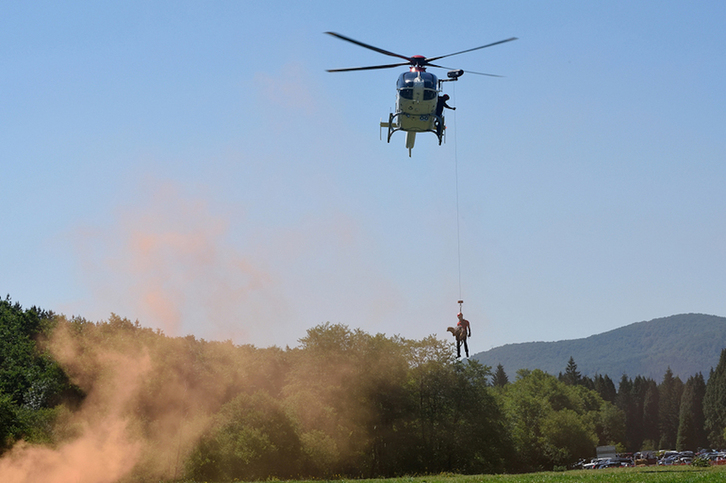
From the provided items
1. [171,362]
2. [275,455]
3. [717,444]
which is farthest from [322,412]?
[717,444]

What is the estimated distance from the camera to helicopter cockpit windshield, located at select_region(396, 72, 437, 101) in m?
35.8

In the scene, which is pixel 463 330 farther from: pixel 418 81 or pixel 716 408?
pixel 716 408

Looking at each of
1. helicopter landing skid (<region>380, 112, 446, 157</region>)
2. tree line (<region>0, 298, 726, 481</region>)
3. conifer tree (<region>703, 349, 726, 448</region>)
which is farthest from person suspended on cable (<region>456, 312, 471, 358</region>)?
conifer tree (<region>703, 349, 726, 448</region>)

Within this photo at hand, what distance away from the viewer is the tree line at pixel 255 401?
190 ft

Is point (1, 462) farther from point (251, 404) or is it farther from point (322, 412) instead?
point (322, 412)

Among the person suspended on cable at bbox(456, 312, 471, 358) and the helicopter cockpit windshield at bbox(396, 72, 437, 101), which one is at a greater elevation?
the helicopter cockpit windshield at bbox(396, 72, 437, 101)

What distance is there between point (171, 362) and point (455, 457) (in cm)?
3575

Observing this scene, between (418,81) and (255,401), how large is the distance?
131 ft

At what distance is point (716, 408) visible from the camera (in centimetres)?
17838

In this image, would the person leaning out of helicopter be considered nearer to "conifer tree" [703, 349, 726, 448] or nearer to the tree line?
the tree line

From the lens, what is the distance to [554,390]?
5610 inches

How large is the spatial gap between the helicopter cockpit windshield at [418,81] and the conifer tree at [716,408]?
174 meters

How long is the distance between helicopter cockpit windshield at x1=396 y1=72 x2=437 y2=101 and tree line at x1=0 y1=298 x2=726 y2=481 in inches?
1472

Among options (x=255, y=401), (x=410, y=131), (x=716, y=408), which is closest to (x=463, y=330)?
(x=410, y=131)
